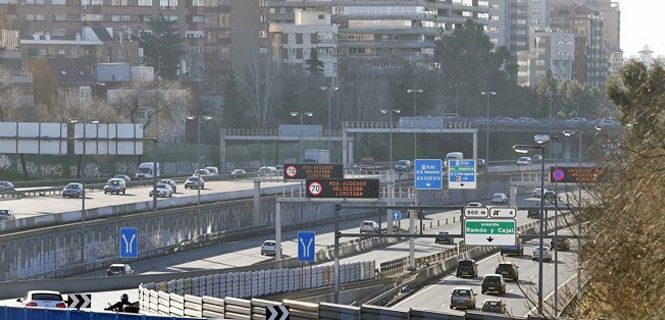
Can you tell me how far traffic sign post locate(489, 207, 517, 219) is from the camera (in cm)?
7838

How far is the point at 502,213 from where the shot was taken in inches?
3110

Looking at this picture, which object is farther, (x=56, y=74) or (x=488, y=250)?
(x=56, y=74)

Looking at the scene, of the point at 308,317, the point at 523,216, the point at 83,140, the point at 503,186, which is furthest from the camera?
the point at 503,186

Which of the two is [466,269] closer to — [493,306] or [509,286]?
[509,286]

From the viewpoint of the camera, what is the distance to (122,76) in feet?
630

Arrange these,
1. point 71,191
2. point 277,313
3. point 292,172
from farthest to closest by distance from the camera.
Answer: point 71,191 < point 292,172 < point 277,313

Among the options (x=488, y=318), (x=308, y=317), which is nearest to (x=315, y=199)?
(x=308, y=317)

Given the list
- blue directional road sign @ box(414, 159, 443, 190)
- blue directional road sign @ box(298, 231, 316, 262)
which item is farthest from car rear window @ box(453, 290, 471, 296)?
blue directional road sign @ box(414, 159, 443, 190)

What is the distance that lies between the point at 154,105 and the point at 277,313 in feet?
426

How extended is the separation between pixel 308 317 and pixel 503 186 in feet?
430

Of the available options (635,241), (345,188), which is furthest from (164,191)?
(635,241)

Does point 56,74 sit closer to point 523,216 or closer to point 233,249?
point 523,216

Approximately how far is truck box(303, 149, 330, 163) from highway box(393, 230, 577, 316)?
161 feet

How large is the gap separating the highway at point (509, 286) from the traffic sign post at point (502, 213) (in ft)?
8.95
